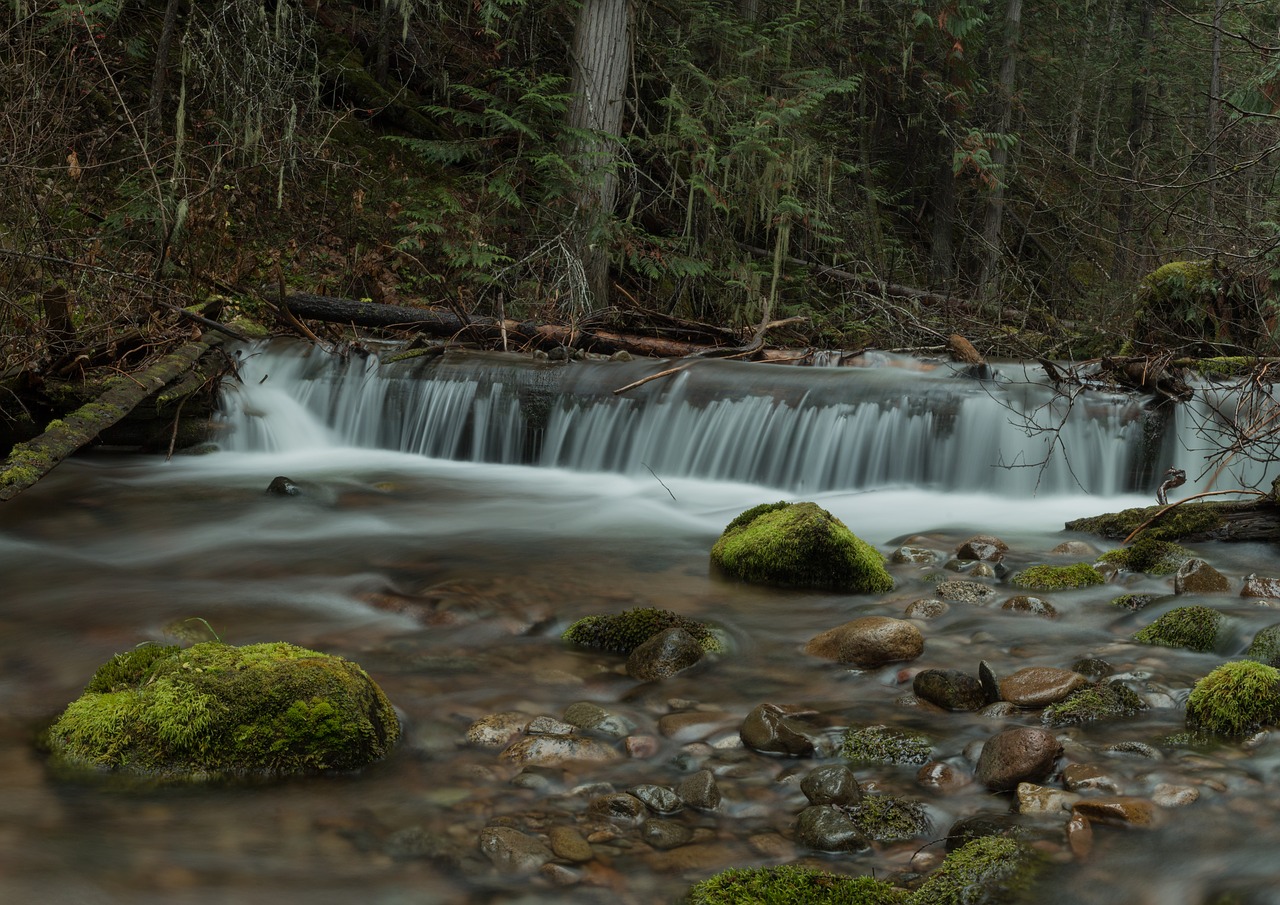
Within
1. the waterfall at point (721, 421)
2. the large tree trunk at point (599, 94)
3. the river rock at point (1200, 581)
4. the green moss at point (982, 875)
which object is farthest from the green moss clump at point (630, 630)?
the large tree trunk at point (599, 94)

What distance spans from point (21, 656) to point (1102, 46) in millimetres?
24279

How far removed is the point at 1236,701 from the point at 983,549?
2.50 m

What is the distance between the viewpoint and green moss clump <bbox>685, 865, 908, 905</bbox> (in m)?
2.47

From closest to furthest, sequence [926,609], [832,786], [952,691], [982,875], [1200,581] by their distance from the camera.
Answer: [982,875] → [832,786] → [952,691] → [926,609] → [1200,581]

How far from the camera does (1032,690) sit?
373cm

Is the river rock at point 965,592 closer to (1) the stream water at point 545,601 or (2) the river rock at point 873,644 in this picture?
(1) the stream water at point 545,601

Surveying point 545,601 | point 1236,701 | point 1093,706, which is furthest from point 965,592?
point 545,601

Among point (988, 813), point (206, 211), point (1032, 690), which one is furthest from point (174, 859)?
point (206, 211)

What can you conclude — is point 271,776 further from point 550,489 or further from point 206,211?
point 206,211

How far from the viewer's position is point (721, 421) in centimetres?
913

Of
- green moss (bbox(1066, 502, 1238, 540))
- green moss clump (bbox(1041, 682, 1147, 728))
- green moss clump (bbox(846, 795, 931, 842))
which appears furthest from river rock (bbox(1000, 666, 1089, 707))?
green moss (bbox(1066, 502, 1238, 540))

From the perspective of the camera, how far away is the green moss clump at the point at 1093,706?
11.8ft

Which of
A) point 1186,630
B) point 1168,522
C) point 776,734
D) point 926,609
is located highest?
point 1168,522

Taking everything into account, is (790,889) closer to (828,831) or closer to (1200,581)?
(828,831)
